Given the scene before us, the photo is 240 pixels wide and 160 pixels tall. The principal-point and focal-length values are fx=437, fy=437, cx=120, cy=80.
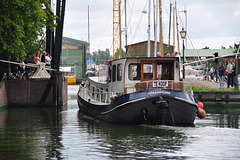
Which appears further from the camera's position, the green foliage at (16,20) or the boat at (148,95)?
the green foliage at (16,20)

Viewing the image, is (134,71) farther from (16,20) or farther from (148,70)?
(16,20)

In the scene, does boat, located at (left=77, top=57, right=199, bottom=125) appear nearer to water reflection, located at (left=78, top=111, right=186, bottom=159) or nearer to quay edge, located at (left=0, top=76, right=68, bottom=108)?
water reflection, located at (left=78, top=111, right=186, bottom=159)

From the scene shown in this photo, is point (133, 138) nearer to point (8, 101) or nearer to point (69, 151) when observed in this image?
point (69, 151)

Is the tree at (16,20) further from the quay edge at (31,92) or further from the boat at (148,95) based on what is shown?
the boat at (148,95)

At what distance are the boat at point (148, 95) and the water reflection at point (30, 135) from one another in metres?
2.74

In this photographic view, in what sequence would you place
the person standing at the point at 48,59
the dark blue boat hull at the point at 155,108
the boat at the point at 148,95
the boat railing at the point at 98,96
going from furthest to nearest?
the person standing at the point at 48,59 → the boat railing at the point at 98,96 → the boat at the point at 148,95 → the dark blue boat hull at the point at 155,108

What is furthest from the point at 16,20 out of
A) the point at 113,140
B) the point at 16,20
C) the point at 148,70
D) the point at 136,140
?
the point at 136,140

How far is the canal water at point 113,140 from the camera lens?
39.5ft

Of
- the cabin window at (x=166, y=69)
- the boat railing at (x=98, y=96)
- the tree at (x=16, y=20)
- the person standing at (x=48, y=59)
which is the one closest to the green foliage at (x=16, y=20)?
the tree at (x=16, y=20)

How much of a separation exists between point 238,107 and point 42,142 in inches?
728

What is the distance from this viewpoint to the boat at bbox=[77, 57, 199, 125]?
17531 millimetres

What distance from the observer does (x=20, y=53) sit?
24.8m

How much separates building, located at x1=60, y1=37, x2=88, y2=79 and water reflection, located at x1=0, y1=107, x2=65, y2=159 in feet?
216

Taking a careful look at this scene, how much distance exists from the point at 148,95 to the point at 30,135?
4871 millimetres
